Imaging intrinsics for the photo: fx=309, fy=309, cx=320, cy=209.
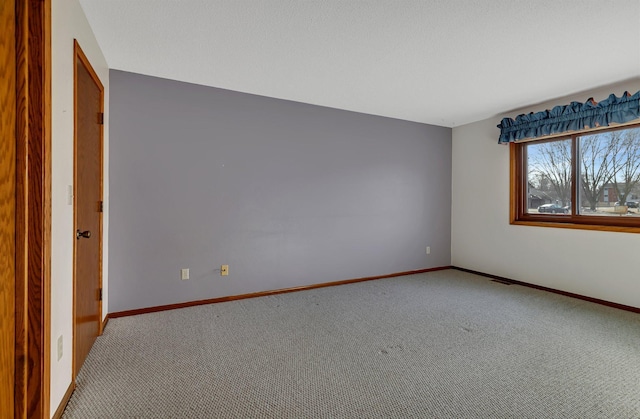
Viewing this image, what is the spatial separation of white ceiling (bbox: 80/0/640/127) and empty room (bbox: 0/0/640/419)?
0.9 inches

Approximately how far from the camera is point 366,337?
2479 mm

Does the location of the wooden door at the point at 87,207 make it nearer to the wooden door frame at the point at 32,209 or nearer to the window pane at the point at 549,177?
the wooden door frame at the point at 32,209

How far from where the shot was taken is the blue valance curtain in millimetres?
3000

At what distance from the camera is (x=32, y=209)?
131 centimetres

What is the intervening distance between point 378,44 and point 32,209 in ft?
7.73

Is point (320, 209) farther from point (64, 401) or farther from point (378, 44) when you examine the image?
point (64, 401)

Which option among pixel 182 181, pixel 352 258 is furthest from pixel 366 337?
pixel 182 181

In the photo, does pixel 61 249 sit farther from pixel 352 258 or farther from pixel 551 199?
pixel 551 199

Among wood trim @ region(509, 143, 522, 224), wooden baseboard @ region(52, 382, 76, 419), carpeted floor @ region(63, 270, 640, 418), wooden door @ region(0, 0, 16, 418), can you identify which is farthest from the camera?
wood trim @ region(509, 143, 522, 224)

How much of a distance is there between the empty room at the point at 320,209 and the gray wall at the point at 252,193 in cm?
3

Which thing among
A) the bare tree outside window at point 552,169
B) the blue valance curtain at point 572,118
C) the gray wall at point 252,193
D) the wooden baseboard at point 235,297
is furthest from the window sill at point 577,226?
the wooden baseboard at point 235,297

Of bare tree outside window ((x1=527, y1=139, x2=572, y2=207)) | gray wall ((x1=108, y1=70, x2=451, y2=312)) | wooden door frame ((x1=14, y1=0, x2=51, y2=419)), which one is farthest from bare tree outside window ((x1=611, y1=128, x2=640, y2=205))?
wooden door frame ((x1=14, y1=0, x2=51, y2=419))

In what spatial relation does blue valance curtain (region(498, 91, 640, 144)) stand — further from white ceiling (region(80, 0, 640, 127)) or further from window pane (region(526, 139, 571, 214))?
window pane (region(526, 139, 571, 214))

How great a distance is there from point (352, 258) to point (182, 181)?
2.30 m
